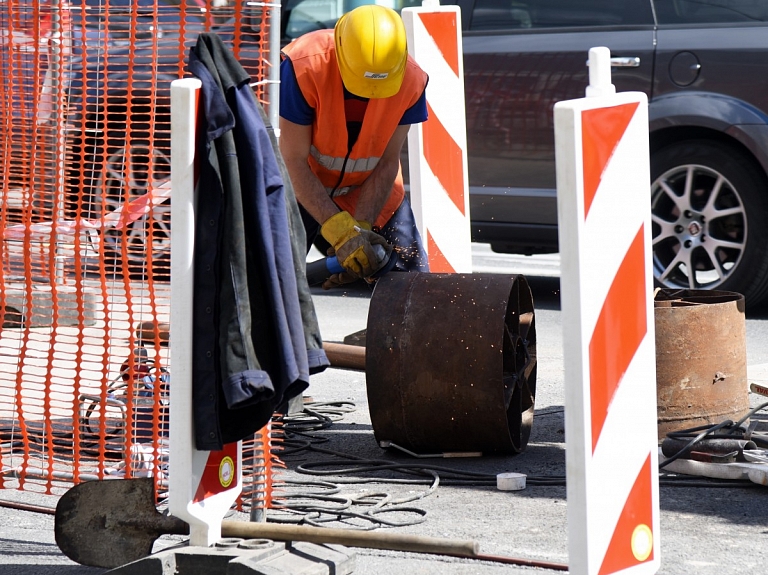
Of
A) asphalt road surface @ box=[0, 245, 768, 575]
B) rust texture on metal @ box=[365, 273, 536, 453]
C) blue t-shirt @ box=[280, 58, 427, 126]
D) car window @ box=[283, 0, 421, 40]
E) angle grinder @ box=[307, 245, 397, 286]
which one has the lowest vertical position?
asphalt road surface @ box=[0, 245, 768, 575]

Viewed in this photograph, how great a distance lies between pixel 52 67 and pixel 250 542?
2035 millimetres

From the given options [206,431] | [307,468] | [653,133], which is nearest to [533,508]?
[307,468]

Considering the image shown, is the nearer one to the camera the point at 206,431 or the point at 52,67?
the point at 206,431

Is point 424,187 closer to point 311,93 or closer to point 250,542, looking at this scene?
point 311,93

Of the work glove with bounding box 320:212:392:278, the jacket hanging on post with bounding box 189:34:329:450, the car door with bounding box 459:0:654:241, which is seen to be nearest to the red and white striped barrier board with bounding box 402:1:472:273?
the work glove with bounding box 320:212:392:278

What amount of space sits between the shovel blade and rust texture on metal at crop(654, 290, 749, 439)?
2042mm

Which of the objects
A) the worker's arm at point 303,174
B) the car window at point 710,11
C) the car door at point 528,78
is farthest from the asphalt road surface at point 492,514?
the car window at point 710,11

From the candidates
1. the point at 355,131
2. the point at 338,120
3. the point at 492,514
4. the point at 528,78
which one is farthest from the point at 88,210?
the point at 528,78

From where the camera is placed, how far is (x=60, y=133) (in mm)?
4527

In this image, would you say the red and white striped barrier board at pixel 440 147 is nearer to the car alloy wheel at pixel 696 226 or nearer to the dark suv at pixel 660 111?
the dark suv at pixel 660 111

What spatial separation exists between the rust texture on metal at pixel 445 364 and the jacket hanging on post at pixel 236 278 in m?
1.47

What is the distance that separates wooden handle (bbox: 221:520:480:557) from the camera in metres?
3.16

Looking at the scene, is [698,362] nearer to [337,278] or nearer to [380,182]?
[380,182]

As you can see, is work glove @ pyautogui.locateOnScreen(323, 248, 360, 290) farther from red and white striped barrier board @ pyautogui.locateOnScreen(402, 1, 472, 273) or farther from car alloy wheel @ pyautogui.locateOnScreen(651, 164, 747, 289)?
car alloy wheel @ pyautogui.locateOnScreen(651, 164, 747, 289)
